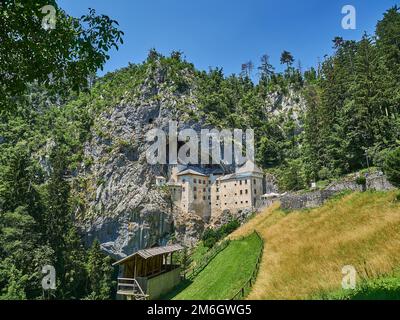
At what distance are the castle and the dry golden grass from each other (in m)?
35.8

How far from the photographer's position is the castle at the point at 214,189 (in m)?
69.1

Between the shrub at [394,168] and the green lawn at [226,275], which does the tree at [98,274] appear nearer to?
the green lawn at [226,275]

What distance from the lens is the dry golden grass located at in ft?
44.0

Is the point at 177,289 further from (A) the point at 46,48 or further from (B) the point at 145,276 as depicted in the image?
(A) the point at 46,48

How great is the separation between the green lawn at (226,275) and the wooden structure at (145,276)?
130 cm

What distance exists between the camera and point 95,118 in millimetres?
89250

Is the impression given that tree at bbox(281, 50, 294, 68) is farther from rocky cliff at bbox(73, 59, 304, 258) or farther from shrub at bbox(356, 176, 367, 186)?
shrub at bbox(356, 176, 367, 186)

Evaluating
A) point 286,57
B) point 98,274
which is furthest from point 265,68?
point 98,274

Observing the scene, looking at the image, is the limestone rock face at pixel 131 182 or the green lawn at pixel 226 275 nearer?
the green lawn at pixel 226 275

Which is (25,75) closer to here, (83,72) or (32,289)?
(83,72)

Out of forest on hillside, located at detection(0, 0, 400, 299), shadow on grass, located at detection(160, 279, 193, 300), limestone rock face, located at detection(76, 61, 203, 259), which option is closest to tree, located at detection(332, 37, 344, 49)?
forest on hillside, located at detection(0, 0, 400, 299)

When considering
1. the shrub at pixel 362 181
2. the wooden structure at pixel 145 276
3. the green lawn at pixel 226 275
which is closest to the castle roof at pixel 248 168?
the green lawn at pixel 226 275

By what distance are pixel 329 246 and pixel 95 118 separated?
80417 mm

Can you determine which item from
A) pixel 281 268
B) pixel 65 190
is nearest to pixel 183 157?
pixel 65 190
